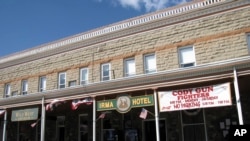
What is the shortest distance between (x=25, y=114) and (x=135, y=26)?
8317 millimetres

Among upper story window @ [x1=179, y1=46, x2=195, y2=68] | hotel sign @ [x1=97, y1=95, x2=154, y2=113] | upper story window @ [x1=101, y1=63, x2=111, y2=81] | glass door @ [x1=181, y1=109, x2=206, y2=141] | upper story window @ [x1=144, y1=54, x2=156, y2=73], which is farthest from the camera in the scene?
upper story window @ [x1=101, y1=63, x2=111, y2=81]

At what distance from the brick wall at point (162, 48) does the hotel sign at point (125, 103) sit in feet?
13.1

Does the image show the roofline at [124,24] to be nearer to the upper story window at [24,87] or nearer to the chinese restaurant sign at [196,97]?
the upper story window at [24,87]

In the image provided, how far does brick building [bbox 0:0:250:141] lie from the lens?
1228 cm

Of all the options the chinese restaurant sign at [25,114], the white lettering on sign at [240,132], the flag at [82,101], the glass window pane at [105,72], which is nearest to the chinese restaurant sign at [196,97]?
the white lettering on sign at [240,132]

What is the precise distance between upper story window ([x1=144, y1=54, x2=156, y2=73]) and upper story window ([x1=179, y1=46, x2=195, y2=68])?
5.45ft

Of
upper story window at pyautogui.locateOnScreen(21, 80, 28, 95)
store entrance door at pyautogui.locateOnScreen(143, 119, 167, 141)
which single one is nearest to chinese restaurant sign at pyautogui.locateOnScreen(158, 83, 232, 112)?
store entrance door at pyautogui.locateOnScreen(143, 119, 167, 141)

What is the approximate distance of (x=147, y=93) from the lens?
14.4 m

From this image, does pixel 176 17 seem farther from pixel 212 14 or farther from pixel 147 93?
pixel 147 93

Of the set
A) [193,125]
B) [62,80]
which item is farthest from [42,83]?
[193,125]

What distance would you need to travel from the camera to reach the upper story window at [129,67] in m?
18.2

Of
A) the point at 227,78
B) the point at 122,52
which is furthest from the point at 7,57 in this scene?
the point at 227,78

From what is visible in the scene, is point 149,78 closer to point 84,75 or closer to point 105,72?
point 105,72

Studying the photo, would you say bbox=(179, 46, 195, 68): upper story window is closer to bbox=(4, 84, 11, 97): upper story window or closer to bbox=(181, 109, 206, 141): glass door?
bbox=(181, 109, 206, 141): glass door
